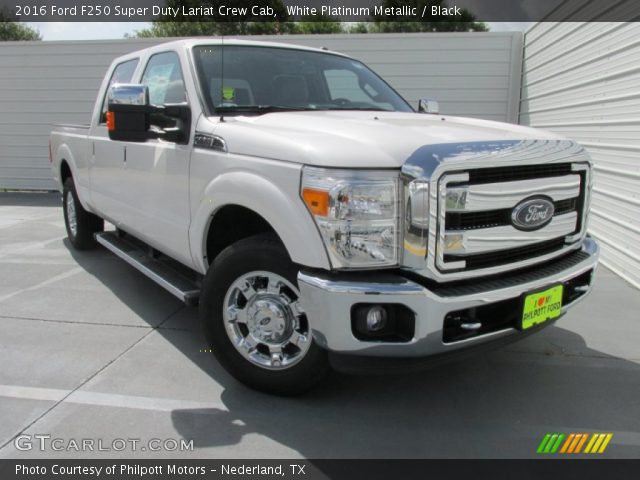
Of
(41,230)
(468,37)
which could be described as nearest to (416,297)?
(41,230)

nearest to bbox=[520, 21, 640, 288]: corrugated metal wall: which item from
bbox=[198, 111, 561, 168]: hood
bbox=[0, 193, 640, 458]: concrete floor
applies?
bbox=[0, 193, 640, 458]: concrete floor

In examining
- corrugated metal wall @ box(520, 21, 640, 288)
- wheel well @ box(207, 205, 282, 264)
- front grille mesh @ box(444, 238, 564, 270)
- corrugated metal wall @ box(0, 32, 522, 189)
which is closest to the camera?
front grille mesh @ box(444, 238, 564, 270)

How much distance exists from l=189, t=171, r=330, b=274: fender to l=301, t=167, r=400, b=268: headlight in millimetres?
73

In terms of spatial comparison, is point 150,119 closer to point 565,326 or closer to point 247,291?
point 247,291

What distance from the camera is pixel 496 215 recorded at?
2.63 m

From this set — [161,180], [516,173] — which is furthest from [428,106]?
[161,180]

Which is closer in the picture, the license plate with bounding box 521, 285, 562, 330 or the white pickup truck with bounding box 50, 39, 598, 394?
the white pickup truck with bounding box 50, 39, 598, 394

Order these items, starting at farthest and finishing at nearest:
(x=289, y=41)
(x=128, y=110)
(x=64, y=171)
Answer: (x=289, y=41) < (x=64, y=171) < (x=128, y=110)

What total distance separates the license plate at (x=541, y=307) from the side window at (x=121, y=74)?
3.70 metres

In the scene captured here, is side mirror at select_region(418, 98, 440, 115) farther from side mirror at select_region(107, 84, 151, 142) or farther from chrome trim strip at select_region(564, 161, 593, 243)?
side mirror at select_region(107, 84, 151, 142)

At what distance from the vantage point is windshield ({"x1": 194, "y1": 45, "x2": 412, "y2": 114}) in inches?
137

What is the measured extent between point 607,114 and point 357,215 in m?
4.78

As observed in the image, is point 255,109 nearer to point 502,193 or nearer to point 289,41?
point 502,193

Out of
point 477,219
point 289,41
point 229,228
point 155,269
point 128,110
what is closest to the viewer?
point 477,219
